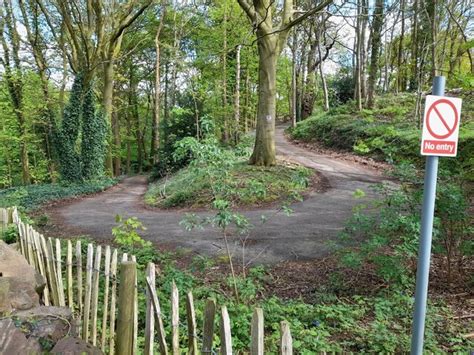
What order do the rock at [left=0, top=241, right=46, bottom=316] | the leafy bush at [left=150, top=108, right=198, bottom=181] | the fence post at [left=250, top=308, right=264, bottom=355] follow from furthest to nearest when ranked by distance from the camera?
the leafy bush at [left=150, top=108, right=198, bottom=181], the rock at [left=0, top=241, right=46, bottom=316], the fence post at [left=250, top=308, right=264, bottom=355]

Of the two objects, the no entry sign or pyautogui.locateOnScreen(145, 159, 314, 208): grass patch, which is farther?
pyautogui.locateOnScreen(145, 159, 314, 208): grass patch

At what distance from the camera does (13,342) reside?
3.09 metres

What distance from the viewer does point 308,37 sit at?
88.0 ft

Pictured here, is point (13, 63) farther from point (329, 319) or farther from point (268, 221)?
point (329, 319)

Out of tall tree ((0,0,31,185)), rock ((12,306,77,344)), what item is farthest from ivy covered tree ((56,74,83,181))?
rock ((12,306,77,344))

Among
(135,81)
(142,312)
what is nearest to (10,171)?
(135,81)

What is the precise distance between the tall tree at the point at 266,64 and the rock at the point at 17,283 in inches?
390

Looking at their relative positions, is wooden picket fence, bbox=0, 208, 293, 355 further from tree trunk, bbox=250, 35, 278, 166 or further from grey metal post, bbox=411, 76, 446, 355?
tree trunk, bbox=250, 35, 278, 166

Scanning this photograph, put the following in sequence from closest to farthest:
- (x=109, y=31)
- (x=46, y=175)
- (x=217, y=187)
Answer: (x=217, y=187) → (x=109, y=31) → (x=46, y=175)

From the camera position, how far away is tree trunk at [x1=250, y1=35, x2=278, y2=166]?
12844mm

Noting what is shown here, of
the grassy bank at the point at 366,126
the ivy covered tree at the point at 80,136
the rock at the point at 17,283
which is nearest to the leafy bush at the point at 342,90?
the grassy bank at the point at 366,126

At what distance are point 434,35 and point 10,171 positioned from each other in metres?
31.0

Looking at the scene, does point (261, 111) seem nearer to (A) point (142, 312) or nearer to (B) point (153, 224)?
(B) point (153, 224)

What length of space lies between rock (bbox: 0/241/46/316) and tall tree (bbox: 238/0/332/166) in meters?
9.90
